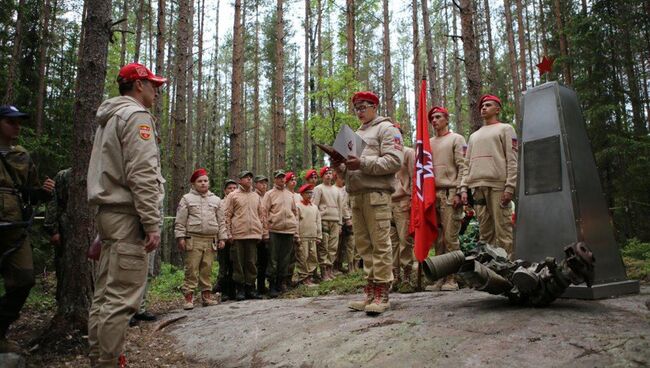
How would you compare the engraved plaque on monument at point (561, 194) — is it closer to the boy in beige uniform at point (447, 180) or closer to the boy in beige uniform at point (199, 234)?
the boy in beige uniform at point (447, 180)

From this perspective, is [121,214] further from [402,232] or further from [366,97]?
[402,232]

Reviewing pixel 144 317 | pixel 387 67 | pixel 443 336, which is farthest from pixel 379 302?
pixel 387 67

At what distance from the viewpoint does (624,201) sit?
12484 mm

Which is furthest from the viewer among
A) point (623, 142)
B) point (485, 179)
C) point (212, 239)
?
point (623, 142)

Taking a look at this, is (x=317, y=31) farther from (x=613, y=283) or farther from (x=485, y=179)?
(x=613, y=283)

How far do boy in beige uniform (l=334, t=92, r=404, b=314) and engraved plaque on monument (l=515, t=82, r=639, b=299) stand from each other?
4.70 ft

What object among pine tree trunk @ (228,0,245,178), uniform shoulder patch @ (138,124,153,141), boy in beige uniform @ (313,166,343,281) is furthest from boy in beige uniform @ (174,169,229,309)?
pine tree trunk @ (228,0,245,178)

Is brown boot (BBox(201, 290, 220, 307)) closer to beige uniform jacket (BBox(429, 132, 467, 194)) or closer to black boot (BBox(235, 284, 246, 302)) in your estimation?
black boot (BBox(235, 284, 246, 302))

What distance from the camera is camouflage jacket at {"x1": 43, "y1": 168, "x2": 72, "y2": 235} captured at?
6.01 m

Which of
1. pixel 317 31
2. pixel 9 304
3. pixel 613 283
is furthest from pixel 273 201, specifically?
pixel 317 31

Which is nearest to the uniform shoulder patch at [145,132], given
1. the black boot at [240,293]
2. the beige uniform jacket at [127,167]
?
the beige uniform jacket at [127,167]

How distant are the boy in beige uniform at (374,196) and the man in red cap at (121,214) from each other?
2097mm

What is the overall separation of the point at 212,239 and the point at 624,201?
11.4 meters

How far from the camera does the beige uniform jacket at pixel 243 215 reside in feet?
27.0
